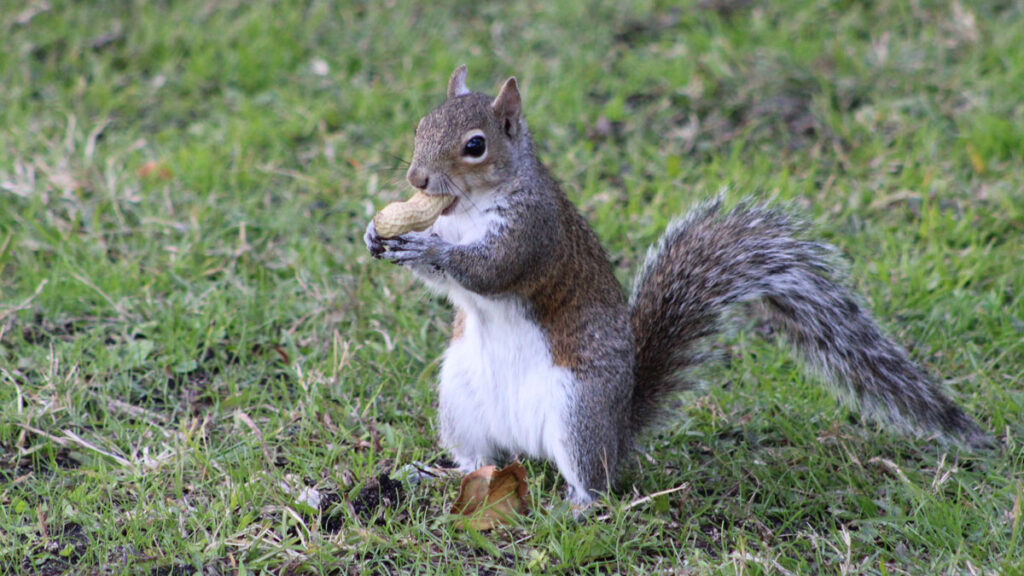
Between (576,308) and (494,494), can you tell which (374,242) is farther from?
(494,494)

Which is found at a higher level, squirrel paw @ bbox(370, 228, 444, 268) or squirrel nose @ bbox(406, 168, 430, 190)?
squirrel nose @ bbox(406, 168, 430, 190)

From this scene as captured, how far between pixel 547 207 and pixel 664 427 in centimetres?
54

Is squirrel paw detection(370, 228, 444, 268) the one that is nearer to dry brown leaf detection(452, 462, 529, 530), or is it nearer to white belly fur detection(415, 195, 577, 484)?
white belly fur detection(415, 195, 577, 484)

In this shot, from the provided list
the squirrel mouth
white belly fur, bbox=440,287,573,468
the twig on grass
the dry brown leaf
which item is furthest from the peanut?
the twig on grass

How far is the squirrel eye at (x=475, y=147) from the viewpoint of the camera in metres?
2.20

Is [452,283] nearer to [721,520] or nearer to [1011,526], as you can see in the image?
[721,520]

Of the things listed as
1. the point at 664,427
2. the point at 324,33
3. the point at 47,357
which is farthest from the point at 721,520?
the point at 324,33

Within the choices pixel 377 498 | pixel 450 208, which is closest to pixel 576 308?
pixel 450 208

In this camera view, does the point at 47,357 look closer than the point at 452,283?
No

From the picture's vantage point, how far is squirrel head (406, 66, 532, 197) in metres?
2.18

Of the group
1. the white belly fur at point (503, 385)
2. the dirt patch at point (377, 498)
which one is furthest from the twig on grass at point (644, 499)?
the dirt patch at point (377, 498)

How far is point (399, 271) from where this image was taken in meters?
3.02

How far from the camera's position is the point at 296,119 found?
3.77m

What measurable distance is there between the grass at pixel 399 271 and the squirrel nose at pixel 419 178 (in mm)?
592
